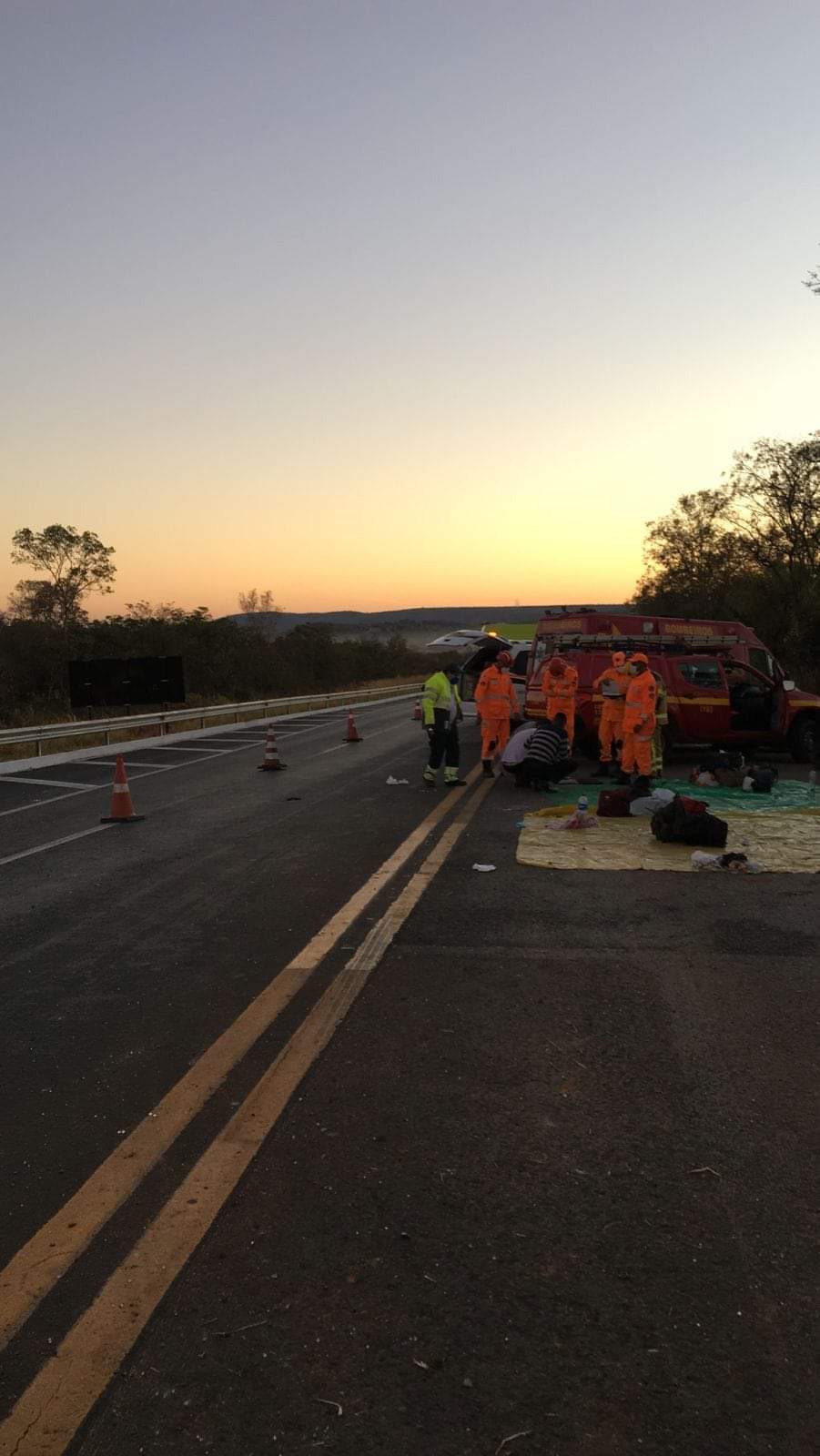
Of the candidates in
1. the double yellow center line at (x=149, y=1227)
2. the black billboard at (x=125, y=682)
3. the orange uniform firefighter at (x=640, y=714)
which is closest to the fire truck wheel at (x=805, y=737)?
the orange uniform firefighter at (x=640, y=714)

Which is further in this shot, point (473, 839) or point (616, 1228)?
point (473, 839)

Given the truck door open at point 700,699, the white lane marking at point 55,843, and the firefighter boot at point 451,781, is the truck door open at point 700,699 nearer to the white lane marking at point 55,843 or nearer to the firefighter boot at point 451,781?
the firefighter boot at point 451,781

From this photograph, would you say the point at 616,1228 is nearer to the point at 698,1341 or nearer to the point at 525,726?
the point at 698,1341

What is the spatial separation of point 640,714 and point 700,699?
352 cm

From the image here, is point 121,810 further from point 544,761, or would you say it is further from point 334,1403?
point 334,1403

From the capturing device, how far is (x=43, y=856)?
30.5 ft

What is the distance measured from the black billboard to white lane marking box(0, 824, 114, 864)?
1592 cm

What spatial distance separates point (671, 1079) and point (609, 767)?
1040 centimetres

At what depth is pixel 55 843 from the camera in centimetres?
1006

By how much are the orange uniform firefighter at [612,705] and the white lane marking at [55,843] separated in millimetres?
6516

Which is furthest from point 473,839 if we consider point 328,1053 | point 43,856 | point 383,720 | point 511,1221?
point 383,720

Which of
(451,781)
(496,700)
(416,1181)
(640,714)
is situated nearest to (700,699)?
(496,700)

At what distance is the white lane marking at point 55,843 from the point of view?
9.28 m

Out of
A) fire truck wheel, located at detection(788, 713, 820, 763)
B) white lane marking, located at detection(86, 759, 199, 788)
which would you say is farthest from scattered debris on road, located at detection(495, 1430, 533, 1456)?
white lane marking, located at detection(86, 759, 199, 788)
